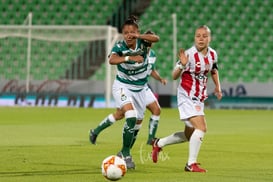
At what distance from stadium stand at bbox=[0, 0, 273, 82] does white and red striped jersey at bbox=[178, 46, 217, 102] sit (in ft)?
67.8

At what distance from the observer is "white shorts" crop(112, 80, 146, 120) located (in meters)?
10.1

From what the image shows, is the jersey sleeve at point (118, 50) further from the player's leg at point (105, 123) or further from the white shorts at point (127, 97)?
the player's leg at point (105, 123)

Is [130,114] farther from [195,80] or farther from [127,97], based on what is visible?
[195,80]

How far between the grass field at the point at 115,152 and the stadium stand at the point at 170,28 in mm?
10729

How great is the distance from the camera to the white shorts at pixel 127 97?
10.1 meters

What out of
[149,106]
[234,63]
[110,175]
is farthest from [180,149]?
[234,63]

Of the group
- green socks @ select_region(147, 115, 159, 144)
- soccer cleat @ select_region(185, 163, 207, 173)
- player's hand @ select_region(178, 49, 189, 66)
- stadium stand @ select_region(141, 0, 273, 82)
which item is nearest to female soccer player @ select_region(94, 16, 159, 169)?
player's hand @ select_region(178, 49, 189, 66)

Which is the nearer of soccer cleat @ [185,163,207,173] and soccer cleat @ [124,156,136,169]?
soccer cleat @ [185,163,207,173]

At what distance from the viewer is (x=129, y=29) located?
9.59 meters

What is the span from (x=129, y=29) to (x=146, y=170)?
5.59 ft

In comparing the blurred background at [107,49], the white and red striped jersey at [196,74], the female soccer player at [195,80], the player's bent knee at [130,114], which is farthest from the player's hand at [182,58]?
the blurred background at [107,49]

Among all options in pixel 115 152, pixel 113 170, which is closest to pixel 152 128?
pixel 115 152

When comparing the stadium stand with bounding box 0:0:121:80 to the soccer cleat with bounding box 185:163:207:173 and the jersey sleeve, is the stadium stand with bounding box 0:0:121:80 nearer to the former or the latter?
the jersey sleeve

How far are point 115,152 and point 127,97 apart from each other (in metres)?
1.94
